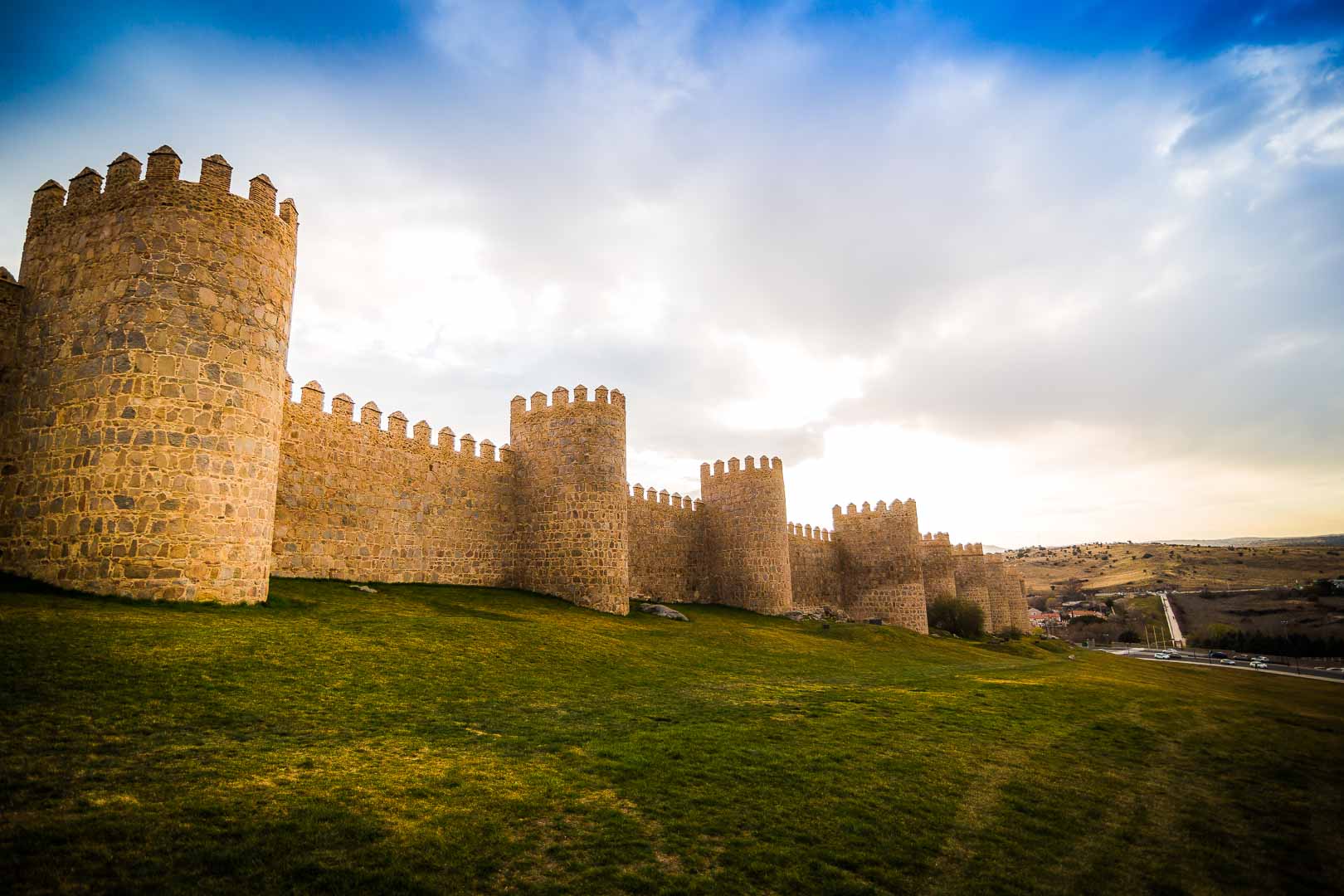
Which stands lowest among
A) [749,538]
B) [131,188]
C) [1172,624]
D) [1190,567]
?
[1172,624]

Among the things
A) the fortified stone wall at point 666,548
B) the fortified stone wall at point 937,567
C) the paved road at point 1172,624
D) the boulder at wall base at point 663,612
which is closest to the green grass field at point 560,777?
the boulder at wall base at point 663,612

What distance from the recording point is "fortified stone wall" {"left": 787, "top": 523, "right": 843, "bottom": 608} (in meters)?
42.0

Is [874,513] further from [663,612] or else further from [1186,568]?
[1186,568]

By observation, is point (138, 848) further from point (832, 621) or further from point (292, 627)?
point (832, 621)

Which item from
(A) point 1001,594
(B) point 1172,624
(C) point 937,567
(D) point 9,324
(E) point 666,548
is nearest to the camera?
(D) point 9,324

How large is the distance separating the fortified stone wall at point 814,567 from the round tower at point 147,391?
1304 inches

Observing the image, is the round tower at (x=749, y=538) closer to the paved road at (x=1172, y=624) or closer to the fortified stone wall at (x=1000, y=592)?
the fortified stone wall at (x=1000, y=592)

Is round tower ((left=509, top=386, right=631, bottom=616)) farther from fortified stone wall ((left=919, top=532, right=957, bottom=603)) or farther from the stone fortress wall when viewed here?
fortified stone wall ((left=919, top=532, right=957, bottom=603))

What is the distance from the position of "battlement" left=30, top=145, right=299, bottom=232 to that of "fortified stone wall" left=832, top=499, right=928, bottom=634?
39607 millimetres

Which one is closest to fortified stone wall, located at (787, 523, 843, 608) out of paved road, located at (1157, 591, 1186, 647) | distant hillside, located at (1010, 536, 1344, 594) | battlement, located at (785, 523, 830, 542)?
battlement, located at (785, 523, 830, 542)

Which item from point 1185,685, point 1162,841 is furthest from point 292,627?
point 1185,685

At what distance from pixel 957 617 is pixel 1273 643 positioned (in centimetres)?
4842

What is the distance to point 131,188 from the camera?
13094 millimetres

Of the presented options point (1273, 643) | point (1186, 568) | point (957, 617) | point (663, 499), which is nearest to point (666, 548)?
point (663, 499)
